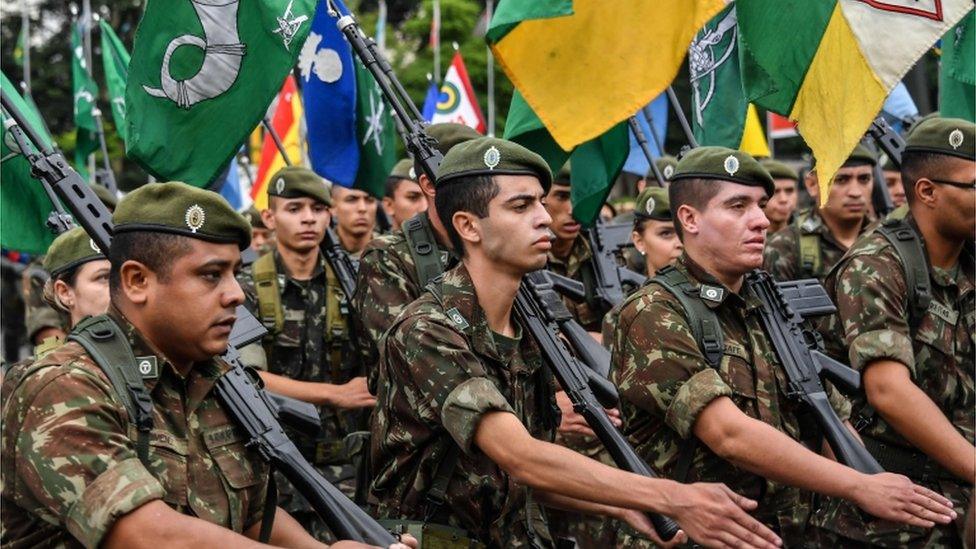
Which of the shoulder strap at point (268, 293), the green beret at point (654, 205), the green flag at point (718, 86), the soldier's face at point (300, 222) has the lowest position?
the green beret at point (654, 205)

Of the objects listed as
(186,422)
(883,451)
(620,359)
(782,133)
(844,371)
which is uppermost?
(186,422)

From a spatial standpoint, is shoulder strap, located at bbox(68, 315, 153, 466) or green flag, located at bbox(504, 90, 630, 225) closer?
shoulder strap, located at bbox(68, 315, 153, 466)

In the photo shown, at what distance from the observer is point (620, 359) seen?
550cm

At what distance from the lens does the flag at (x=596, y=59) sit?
20.4 feet

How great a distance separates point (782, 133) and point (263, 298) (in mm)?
9473

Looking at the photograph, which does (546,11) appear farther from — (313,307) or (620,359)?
(313,307)

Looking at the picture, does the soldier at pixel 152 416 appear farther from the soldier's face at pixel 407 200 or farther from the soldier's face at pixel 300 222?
the soldier's face at pixel 407 200

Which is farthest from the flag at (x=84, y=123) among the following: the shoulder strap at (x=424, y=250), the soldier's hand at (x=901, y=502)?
the soldier's hand at (x=901, y=502)

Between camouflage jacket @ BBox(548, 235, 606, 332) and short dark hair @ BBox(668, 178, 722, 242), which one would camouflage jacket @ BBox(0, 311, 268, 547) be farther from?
camouflage jacket @ BBox(548, 235, 606, 332)

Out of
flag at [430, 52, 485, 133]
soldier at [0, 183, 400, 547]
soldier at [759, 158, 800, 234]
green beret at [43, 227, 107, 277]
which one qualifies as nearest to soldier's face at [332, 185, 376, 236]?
green beret at [43, 227, 107, 277]

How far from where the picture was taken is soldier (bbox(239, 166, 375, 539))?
785 centimetres

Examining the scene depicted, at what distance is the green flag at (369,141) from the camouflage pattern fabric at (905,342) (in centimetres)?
342

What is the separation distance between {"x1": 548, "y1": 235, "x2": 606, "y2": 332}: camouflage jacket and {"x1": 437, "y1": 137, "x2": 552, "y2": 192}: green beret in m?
3.83

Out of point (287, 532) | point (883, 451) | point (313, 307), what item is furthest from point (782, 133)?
point (287, 532)
